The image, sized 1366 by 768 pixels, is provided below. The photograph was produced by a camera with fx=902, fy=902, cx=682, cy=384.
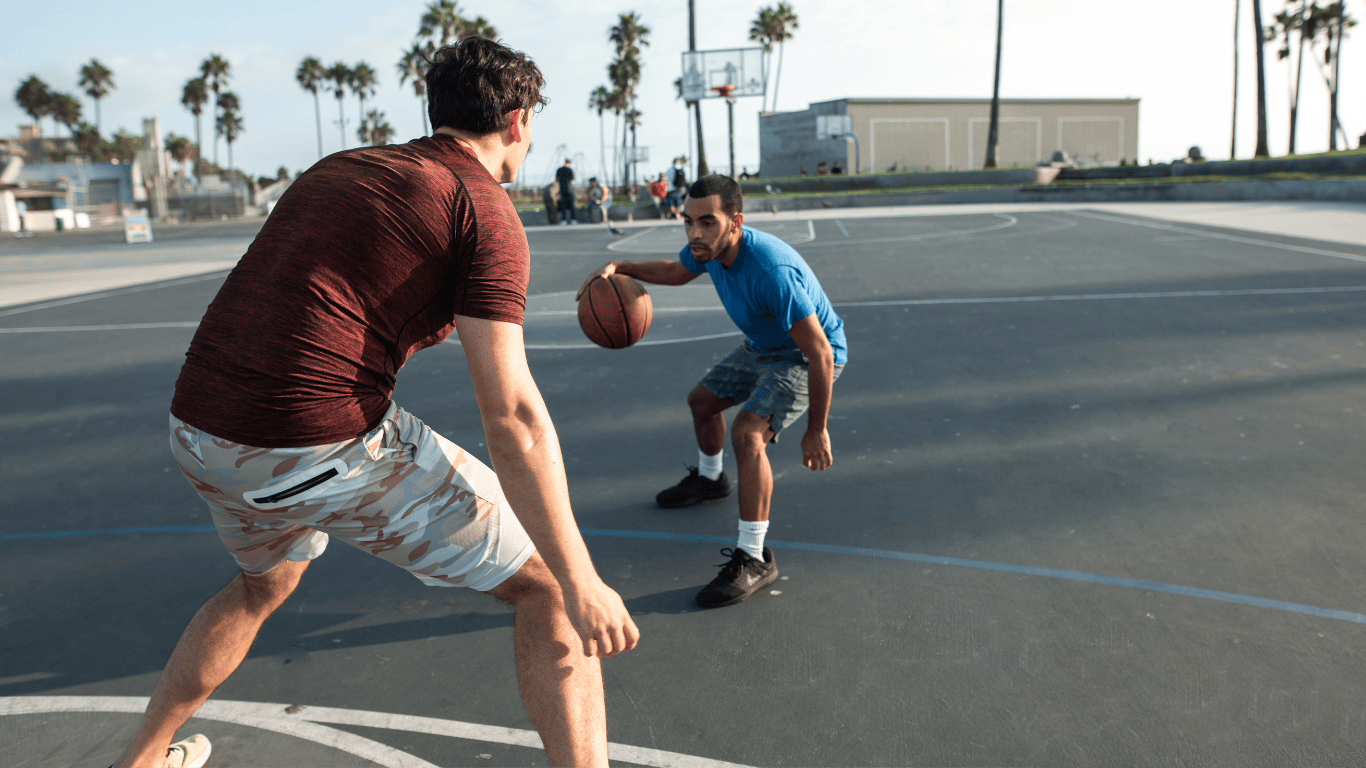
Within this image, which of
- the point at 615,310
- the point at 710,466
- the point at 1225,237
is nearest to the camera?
the point at 615,310

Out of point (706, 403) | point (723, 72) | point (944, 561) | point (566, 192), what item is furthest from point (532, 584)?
point (723, 72)

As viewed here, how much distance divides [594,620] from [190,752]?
153 centimetres

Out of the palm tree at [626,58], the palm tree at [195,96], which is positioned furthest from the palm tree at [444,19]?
the palm tree at [195,96]

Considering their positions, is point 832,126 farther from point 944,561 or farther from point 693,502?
point 944,561

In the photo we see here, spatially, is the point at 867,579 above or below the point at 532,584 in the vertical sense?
below

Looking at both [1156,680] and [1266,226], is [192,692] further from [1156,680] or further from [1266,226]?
[1266,226]

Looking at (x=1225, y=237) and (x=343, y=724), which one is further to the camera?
(x=1225, y=237)

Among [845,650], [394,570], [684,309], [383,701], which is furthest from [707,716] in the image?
[684,309]

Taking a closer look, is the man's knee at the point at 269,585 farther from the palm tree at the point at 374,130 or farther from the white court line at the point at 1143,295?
the palm tree at the point at 374,130

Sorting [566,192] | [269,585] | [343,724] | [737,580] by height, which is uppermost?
[566,192]

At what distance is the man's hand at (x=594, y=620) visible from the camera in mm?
1966

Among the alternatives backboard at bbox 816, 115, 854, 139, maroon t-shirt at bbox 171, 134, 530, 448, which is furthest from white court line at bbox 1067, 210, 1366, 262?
backboard at bbox 816, 115, 854, 139

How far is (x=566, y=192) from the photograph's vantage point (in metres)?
31.5

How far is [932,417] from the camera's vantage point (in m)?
6.31
